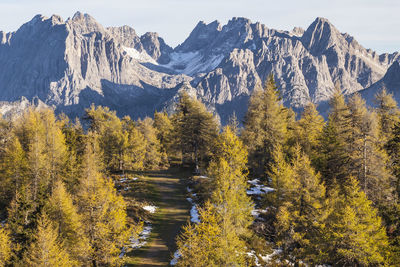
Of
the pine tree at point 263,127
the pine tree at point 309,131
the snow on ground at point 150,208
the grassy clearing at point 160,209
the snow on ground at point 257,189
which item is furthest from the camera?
the pine tree at point 263,127

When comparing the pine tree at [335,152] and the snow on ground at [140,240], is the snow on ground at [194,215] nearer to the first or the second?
the snow on ground at [140,240]

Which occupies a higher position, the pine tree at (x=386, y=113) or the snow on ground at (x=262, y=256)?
the pine tree at (x=386, y=113)

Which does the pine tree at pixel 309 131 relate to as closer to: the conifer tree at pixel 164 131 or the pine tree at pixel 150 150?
the pine tree at pixel 150 150

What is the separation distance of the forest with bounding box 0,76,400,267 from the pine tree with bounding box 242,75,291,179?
0.21 m

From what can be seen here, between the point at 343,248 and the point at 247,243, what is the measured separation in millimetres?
9665

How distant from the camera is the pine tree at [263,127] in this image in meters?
50.8

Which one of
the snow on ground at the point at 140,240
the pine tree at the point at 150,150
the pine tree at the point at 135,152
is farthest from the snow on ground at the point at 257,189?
the pine tree at the point at 150,150

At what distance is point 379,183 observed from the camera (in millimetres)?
34875

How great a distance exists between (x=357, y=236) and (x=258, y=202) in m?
16.0

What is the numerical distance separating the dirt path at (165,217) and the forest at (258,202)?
2262 mm

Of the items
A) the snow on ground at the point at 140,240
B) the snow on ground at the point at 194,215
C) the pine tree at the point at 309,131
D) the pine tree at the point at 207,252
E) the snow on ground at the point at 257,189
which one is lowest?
the snow on ground at the point at 140,240

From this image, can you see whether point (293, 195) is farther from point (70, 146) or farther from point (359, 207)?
point (70, 146)

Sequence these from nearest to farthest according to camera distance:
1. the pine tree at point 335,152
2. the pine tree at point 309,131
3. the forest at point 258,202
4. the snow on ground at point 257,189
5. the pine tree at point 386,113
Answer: the forest at point 258,202 < the pine tree at point 335,152 < the snow on ground at point 257,189 < the pine tree at point 386,113 < the pine tree at point 309,131

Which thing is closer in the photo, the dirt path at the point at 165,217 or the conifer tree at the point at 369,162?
the dirt path at the point at 165,217
